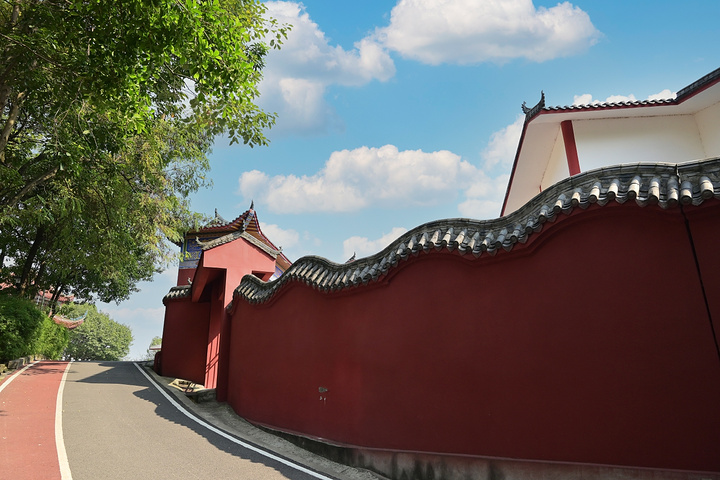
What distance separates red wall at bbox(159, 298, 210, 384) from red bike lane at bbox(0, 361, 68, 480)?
3285 millimetres

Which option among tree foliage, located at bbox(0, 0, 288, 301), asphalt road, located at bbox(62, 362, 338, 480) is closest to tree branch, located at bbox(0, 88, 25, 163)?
tree foliage, located at bbox(0, 0, 288, 301)

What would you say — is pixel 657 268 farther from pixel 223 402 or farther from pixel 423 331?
pixel 223 402

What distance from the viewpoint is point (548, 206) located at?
4.78 m

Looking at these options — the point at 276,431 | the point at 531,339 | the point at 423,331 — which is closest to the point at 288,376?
the point at 276,431

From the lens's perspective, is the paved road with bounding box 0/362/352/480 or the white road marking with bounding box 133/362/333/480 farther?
the white road marking with bounding box 133/362/333/480

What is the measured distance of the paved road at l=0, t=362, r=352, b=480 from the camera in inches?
234

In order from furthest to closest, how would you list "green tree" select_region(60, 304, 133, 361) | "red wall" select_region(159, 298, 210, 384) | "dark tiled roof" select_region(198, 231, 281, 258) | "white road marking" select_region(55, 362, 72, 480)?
1. "green tree" select_region(60, 304, 133, 361)
2. "red wall" select_region(159, 298, 210, 384)
3. "dark tiled roof" select_region(198, 231, 281, 258)
4. "white road marking" select_region(55, 362, 72, 480)

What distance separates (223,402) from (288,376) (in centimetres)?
389

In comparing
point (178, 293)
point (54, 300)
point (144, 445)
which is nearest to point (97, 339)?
point (54, 300)

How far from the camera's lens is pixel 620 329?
4.23m

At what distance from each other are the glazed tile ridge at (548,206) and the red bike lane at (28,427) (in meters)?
4.60

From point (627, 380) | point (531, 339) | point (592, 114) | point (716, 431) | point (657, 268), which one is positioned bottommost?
point (716, 431)

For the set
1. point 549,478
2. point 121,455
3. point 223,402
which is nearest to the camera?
point 549,478

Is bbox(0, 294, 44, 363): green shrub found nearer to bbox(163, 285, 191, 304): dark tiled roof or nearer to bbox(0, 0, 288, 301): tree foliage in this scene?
bbox(0, 0, 288, 301): tree foliage
